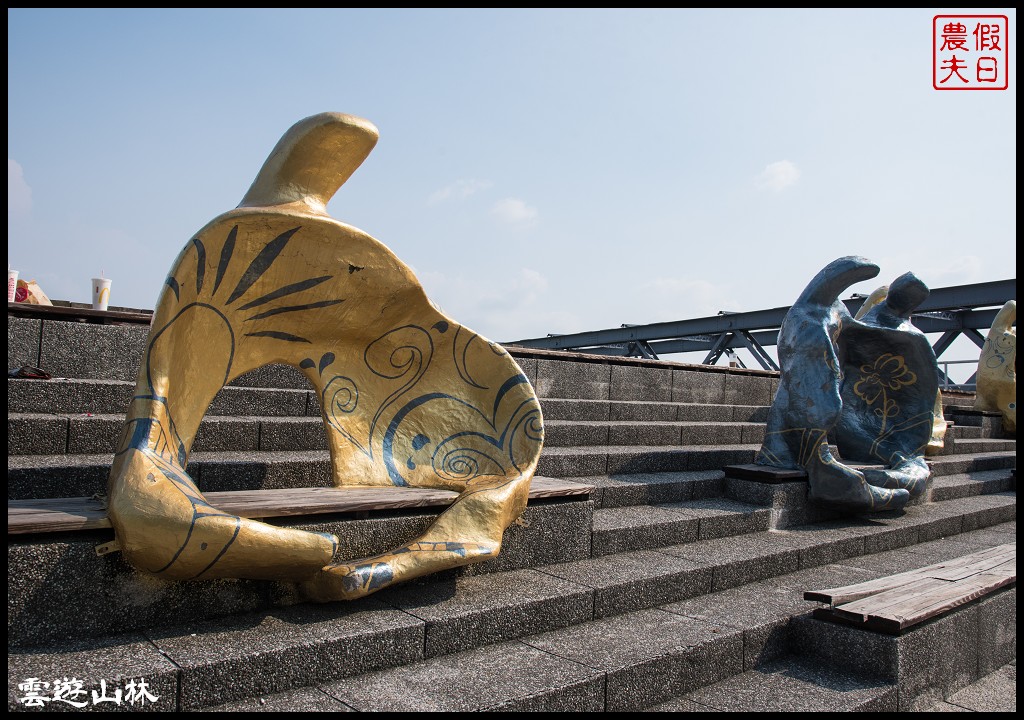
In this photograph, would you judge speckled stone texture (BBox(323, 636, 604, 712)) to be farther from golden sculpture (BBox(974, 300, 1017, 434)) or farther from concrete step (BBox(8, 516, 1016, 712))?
golden sculpture (BBox(974, 300, 1017, 434))

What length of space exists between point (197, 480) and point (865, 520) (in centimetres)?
416

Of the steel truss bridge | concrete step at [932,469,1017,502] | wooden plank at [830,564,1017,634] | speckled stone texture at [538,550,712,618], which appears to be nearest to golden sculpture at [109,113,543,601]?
speckled stone texture at [538,550,712,618]

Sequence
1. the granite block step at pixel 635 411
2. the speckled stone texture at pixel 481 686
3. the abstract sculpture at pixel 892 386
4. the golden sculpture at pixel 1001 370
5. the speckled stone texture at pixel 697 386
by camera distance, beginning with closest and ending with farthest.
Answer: the speckled stone texture at pixel 481 686
the abstract sculpture at pixel 892 386
the granite block step at pixel 635 411
the speckled stone texture at pixel 697 386
the golden sculpture at pixel 1001 370

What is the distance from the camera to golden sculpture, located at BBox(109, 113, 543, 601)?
231cm

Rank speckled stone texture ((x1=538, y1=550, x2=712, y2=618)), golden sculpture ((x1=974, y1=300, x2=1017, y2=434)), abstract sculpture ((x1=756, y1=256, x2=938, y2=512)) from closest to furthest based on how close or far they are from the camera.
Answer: speckled stone texture ((x1=538, y1=550, x2=712, y2=618)) < abstract sculpture ((x1=756, y1=256, x2=938, y2=512)) < golden sculpture ((x1=974, y1=300, x2=1017, y2=434))

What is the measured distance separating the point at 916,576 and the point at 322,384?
2906mm

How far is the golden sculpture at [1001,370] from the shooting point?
10.0m

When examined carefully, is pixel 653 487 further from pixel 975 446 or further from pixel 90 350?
pixel 975 446

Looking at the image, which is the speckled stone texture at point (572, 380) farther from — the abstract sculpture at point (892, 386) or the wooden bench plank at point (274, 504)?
the wooden bench plank at point (274, 504)

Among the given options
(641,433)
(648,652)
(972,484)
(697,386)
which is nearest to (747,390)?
(697,386)

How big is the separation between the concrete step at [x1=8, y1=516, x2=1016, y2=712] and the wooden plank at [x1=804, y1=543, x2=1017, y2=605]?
0.52ft

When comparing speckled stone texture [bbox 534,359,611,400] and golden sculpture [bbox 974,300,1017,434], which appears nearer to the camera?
speckled stone texture [bbox 534,359,611,400]

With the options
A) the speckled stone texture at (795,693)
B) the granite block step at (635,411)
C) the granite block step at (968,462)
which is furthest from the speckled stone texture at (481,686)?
the granite block step at (968,462)

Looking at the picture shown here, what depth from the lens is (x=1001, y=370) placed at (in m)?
10.1
